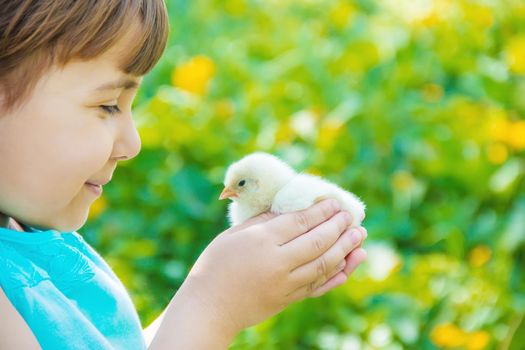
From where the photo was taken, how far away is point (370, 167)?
108 inches

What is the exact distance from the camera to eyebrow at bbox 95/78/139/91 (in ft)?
3.82

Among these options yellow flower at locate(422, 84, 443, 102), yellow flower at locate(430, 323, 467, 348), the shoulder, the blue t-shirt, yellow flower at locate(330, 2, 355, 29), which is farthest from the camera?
yellow flower at locate(330, 2, 355, 29)

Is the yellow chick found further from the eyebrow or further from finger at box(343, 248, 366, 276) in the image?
the eyebrow

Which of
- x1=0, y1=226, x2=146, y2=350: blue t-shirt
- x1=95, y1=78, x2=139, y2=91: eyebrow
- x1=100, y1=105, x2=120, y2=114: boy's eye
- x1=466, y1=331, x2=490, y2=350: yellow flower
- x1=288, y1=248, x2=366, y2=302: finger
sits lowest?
x1=0, y1=226, x2=146, y2=350: blue t-shirt

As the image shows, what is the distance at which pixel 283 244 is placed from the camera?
4.22ft

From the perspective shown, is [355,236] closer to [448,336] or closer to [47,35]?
[47,35]

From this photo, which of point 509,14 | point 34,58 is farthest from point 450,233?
point 34,58

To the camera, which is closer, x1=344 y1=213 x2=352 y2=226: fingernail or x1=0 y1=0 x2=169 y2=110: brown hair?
x1=0 y1=0 x2=169 y2=110: brown hair

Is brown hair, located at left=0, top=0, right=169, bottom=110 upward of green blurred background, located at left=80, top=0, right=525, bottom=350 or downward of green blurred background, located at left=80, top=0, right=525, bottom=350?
downward

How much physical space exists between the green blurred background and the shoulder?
1168 mm

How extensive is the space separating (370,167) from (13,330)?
180 cm

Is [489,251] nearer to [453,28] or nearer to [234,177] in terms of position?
[453,28]

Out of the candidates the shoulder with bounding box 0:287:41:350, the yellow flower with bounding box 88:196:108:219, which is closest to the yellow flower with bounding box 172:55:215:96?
the yellow flower with bounding box 88:196:108:219

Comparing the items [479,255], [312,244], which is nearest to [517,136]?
[479,255]
